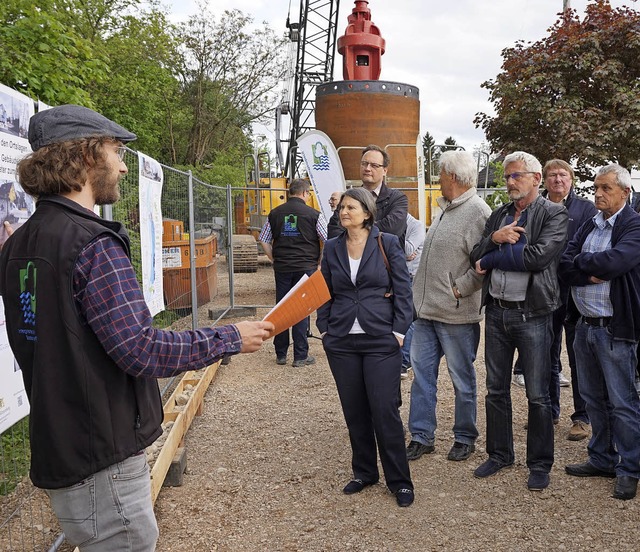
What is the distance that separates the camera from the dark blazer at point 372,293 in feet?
12.9

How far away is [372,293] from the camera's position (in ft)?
13.0

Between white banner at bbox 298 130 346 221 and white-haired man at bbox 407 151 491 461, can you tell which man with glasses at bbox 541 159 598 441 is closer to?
white-haired man at bbox 407 151 491 461

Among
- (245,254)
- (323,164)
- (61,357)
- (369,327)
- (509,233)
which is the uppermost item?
(323,164)

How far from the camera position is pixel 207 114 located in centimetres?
3089

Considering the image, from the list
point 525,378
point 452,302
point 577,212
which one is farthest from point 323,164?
point 525,378

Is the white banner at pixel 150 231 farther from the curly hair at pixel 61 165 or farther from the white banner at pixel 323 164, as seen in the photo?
the white banner at pixel 323 164

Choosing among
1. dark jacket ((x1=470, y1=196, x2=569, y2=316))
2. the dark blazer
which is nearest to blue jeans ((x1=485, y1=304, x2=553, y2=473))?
dark jacket ((x1=470, y1=196, x2=569, y2=316))

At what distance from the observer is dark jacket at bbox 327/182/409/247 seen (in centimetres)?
526

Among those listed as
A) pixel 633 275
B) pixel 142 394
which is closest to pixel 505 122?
pixel 633 275

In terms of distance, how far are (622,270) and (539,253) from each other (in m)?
0.50

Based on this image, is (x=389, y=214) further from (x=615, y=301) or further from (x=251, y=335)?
(x=251, y=335)

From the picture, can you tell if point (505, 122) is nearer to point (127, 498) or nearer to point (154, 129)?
point (127, 498)

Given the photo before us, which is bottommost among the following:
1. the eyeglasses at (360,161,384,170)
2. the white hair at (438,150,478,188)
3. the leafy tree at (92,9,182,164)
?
the white hair at (438,150,478,188)

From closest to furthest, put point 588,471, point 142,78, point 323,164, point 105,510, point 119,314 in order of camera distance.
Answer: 1. point 119,314
2. point 105,510
3. point 588,471
4. point 323,164
5. point 142,78
